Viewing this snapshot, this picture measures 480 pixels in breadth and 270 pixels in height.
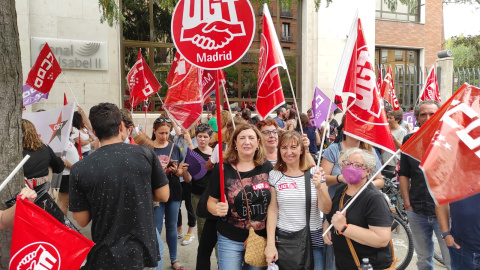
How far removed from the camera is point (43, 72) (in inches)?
275

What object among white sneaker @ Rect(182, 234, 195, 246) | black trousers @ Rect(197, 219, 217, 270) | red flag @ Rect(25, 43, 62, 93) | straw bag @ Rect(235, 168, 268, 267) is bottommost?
white sneaker @ Rect(182, 234, 195, 246)

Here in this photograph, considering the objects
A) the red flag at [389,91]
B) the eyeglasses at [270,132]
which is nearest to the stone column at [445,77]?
the red flag at [389,91]

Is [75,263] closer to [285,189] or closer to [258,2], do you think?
[285,189]

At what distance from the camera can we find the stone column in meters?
15.4

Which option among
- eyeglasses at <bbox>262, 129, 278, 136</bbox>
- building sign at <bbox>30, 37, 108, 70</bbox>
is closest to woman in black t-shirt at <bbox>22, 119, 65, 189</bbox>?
eyeglasses at <bbox>262, 129, 278, 136</bbox>

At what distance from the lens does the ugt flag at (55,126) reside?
4754mm

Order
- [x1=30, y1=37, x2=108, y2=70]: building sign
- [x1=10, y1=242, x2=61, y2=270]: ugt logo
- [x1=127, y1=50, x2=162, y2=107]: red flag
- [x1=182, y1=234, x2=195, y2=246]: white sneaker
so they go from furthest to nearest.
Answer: [x1=30, y1=37, x2=108, y2=70]: building sign, [x1=127, y1=50, x2=162, y2=107]: red flag, [x1=182, y1=234, x2=195, y2=246]: white sneaker, [x1=10, y1=242, x2=61, y2=270]: ugt logo

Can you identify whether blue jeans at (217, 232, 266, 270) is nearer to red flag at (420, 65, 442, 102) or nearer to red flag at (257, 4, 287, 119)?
red flag at (257, 4, 287, 119)

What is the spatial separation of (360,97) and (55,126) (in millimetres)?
3354

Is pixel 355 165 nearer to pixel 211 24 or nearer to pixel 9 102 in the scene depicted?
pixel 211 24

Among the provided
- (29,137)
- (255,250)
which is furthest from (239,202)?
(29,137)

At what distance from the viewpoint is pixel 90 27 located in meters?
12.2

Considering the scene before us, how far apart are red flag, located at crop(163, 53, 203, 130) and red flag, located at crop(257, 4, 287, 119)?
816 mm

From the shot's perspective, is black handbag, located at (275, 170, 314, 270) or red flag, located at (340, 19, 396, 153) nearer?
black handbag, located at (275, 170, 314, 270)
